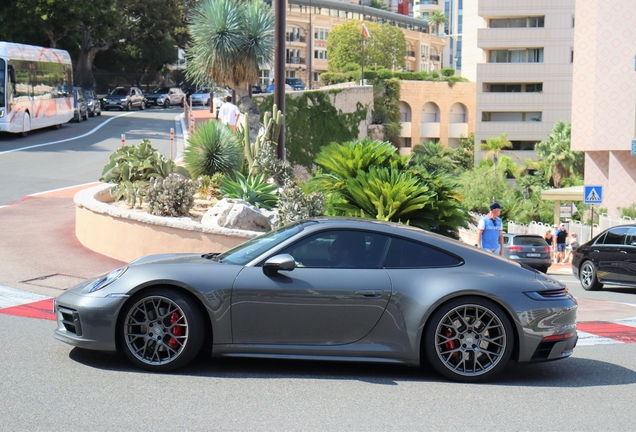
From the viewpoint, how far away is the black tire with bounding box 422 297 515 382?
6312 mm

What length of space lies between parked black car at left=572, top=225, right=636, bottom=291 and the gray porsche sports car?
10.8 metres

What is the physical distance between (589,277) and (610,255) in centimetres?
80

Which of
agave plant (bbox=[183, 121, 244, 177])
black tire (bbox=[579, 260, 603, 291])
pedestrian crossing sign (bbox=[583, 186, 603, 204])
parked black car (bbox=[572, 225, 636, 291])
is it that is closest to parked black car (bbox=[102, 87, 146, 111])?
pedestrian crossing sign (bbox=[583, 186, 603, 204])

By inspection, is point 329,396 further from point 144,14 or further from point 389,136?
point 389,136

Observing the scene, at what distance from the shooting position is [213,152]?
55.0 feet

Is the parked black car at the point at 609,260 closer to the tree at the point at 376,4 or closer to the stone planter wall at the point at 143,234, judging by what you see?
the stone planter wall at the point at 143,234

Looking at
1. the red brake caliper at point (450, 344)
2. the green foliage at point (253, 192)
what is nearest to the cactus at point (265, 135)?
the green foliage at point (253, 192)

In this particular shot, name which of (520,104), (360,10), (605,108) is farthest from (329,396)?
(360,10)

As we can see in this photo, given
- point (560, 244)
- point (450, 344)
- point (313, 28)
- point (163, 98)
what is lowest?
point (560, 244)

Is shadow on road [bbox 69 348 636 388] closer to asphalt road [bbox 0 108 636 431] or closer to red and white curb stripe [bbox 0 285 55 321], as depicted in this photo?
asphalt road [bbox 0 108 636 431]

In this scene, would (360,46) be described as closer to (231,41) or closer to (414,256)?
(231,41)

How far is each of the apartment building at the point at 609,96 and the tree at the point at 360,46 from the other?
61587 mm

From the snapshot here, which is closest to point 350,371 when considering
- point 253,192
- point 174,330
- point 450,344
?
point 450,344

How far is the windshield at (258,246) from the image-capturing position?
6.54 meters
